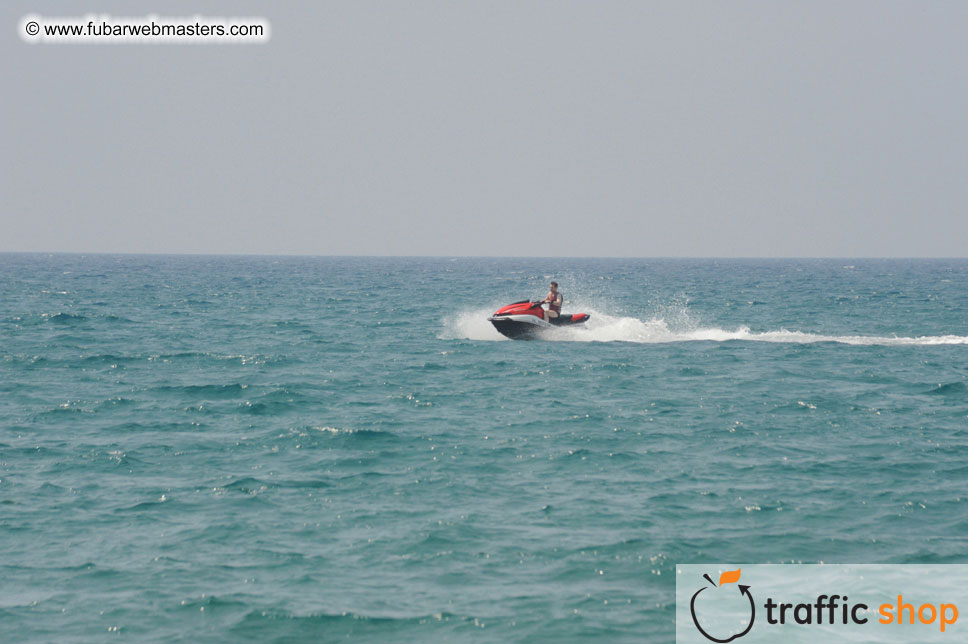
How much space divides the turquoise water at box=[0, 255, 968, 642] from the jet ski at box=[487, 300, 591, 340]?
3.95 ft

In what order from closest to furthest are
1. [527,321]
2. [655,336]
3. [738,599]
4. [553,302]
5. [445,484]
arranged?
[738,599]
[445,484]
[553,302]
[527,321]
[655,336]

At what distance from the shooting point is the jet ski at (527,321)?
3259 centimetres

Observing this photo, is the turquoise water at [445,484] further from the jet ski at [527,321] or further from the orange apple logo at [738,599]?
the jet ski at [527,321]

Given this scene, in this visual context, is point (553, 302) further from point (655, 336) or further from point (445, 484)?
point (445, 484)

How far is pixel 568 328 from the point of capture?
35.0 meters

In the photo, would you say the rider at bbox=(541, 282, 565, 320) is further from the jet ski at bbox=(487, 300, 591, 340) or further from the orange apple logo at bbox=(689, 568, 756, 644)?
the orange apple logo at bbox=(689, 568, 756, 644)

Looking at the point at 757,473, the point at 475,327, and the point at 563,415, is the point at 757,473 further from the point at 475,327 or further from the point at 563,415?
the point at 475,327

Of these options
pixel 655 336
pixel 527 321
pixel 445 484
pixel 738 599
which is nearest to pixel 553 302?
pixel 527 321

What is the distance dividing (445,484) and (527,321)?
1811 cm

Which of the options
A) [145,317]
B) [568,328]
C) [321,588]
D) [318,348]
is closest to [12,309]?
[145,317]

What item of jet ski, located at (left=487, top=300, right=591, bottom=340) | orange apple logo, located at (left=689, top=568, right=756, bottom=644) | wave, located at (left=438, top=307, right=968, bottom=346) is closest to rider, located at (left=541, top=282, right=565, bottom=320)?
jet ski, located at (left=487, top=300, right=591, bottom=340)

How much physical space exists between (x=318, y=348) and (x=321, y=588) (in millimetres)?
24483

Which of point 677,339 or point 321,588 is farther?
point 677,339

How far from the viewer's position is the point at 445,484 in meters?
15.1
